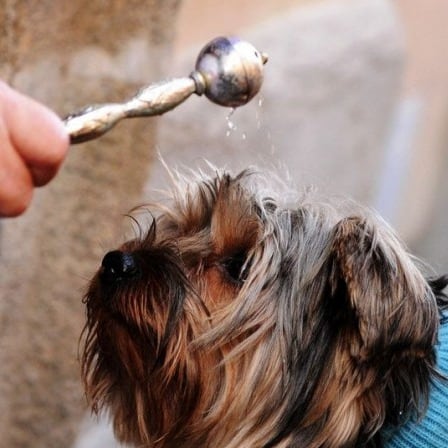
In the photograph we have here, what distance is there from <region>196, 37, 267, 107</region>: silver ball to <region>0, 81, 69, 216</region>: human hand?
468 mm

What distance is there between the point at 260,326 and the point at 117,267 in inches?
15.6

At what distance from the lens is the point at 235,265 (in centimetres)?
295

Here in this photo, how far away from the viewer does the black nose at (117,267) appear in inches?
109

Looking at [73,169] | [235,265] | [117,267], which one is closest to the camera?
[117,267]

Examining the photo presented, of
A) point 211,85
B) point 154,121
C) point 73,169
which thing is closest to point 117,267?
point 211,85

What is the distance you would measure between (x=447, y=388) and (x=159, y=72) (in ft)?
5.95

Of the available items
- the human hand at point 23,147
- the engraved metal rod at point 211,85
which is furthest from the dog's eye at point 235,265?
the human hand at point 23,147

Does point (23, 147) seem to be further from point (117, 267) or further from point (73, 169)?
point (73, 169)

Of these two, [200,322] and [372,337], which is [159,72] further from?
[372,337]

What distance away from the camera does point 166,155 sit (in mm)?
4953

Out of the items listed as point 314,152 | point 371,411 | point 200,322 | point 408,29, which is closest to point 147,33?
point 200,322

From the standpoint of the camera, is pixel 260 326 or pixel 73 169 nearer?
pixel 260 326

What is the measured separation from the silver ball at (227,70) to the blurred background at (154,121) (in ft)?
4.69

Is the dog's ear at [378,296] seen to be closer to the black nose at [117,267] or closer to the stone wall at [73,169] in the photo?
the black nose at [117,267]
